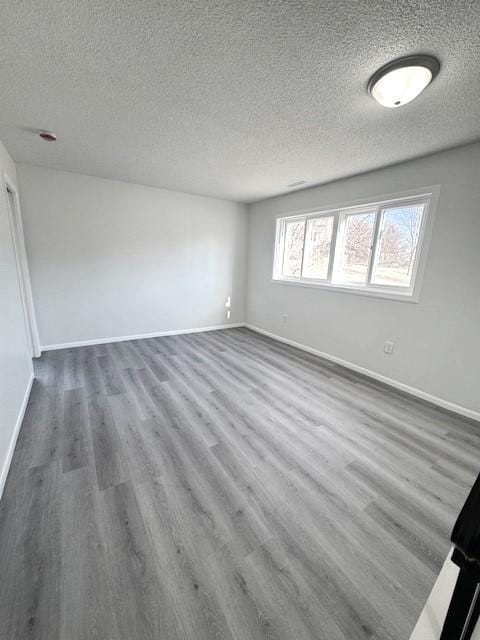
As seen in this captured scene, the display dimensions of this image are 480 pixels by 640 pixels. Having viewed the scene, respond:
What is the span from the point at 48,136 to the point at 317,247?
11.2 ft

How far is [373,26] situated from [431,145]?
1.62m

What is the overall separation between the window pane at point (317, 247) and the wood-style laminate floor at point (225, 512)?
199cm

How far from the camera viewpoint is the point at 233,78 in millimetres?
1597

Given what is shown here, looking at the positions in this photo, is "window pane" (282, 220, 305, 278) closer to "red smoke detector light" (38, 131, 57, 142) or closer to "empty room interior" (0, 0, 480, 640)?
"empty room interior" (0, 0, 480, 640)

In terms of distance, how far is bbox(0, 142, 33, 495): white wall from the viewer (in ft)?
5.78

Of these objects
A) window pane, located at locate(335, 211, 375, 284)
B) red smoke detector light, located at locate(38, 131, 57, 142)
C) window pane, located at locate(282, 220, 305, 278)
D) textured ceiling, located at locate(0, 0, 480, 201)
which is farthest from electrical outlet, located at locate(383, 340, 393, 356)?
red smoke detector light, located at locate(38, 131, 57, 142)

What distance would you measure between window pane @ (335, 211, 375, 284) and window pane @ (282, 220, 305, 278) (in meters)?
0.79

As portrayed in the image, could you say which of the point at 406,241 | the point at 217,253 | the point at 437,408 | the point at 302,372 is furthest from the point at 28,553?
the point at 217,253

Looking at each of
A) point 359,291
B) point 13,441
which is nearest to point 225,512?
point 13,441

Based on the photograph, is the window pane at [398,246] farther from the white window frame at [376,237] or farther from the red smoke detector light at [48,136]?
the red smoke detector light at [48,136]

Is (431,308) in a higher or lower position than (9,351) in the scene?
higher

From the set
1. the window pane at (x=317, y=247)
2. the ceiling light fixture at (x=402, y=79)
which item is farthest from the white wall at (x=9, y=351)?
the window pane at (x=317, y=247)

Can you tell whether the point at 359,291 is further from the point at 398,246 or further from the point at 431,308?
the point at 431,308

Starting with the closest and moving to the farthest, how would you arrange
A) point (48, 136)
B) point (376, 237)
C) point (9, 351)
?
point (9, 351) → point (48, 136) → point (376, 237)
